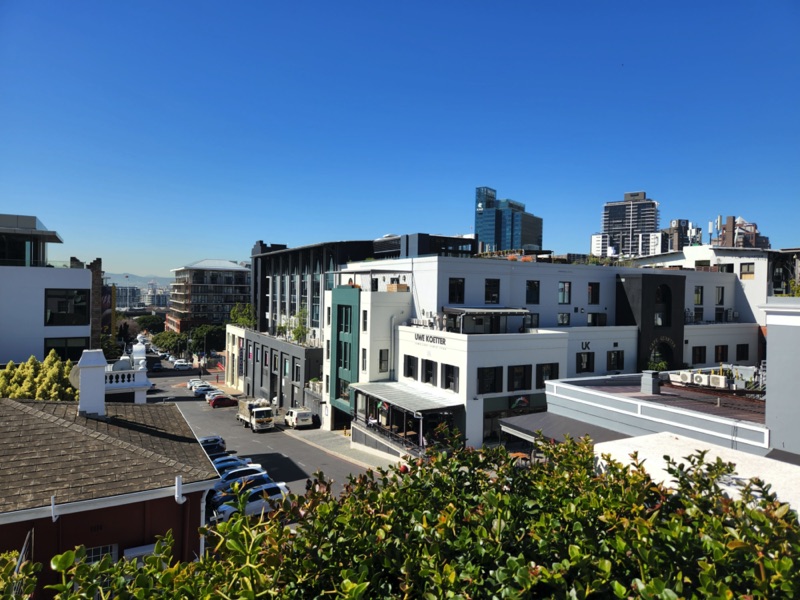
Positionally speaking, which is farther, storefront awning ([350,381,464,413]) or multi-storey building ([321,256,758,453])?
multi-storey building ([321,256,758,453])

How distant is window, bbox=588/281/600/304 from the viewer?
4113cm

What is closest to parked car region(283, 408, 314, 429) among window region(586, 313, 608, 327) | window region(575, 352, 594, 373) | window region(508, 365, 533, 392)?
window region(508, 365, 533, 392)

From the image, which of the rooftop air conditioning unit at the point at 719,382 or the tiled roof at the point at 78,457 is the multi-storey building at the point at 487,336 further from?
the tiled roof at the point at 78,457

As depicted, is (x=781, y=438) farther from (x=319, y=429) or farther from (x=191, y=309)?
(x=191, y=309)

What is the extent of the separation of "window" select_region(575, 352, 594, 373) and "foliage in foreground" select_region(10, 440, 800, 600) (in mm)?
30553

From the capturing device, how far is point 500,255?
46.6 meters

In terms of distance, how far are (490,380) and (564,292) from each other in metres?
12.9

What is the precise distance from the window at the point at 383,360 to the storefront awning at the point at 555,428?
56.9 ft

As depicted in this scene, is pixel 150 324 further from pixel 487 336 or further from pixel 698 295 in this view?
pixel 698 295

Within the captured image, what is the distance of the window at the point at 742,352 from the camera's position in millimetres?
43781

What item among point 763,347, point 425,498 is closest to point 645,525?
point 425,498

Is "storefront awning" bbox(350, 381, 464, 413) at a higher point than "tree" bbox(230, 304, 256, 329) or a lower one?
lower

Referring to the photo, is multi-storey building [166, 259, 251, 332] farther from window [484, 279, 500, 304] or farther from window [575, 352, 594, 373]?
window [575, 352, 594, 373]

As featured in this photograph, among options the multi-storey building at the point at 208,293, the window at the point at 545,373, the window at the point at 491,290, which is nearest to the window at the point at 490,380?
the window at the point at 545,373
